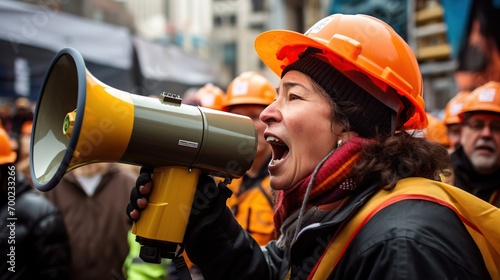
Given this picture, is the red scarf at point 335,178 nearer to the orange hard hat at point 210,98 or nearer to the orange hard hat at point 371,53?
the orange hard hat at point 371,53

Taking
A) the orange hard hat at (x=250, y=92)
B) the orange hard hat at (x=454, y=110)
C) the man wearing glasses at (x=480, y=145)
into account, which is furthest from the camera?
the orange hard hat at (x=454, y=110)

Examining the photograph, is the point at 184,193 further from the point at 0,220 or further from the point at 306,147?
the point at 0,220

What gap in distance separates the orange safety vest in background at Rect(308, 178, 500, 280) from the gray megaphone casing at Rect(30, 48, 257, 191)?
456mm

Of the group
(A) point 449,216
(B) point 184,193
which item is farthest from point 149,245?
(A) point 449,216

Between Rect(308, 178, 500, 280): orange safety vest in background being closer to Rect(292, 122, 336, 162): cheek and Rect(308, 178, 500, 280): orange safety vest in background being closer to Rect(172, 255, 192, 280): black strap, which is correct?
Rect(292, 122, 336, 162): cheek

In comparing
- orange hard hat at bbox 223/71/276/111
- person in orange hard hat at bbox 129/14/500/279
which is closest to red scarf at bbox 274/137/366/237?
person in orange hard hat at bbox 129/14/500/279

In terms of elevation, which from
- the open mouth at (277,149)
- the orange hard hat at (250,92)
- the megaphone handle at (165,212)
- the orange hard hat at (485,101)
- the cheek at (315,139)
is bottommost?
the orange hard hat at (250,92)

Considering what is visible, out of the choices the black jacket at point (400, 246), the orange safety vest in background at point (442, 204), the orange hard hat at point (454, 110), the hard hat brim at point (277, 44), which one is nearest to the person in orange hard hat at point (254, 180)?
the hard hat brim at point (277, 44)

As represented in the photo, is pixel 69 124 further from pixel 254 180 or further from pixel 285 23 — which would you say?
pixel 285 23

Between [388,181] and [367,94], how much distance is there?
0.33 meters

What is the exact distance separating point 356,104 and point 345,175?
265 millimetres

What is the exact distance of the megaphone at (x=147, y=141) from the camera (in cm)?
161

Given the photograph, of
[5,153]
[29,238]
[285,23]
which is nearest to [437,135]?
[29,238]

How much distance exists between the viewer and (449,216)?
1461mm
